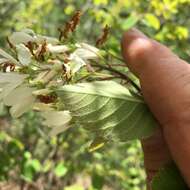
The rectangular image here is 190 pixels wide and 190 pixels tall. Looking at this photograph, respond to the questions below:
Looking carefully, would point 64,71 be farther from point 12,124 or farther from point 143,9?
point 12,124

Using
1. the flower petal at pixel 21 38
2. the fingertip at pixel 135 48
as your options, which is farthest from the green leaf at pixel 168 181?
the flower petal at pixel 21 38

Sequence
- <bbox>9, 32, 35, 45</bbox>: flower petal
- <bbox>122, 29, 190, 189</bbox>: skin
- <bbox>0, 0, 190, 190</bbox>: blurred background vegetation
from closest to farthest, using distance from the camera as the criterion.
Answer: <bbox>122, 29, 190, 189</bbox>: skin
<bbox>9, 32, 35, 45</bbox>: flower petal
<bbox>0, 0, 190, 190</bbox>: blurred background vegetation

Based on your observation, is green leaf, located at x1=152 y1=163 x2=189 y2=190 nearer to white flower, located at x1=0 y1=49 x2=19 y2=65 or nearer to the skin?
the skin

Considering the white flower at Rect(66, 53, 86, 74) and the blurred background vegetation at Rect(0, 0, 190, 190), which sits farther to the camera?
the blurred background vegetation at Rect(0, 0, 190, 190)

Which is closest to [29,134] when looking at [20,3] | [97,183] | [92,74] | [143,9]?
[20,3]

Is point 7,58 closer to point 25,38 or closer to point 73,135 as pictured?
point 25,38

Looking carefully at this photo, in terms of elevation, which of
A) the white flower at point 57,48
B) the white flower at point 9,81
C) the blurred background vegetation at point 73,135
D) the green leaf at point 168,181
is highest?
the white flower at point 57,48

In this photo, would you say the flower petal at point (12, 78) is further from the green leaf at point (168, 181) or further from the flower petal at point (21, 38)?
the green leaf at point (168, 181)

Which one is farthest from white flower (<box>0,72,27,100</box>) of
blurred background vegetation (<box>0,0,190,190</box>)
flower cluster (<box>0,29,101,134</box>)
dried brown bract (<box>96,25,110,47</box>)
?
blurred background vegetation (<box>0,0,190,190</box>)
